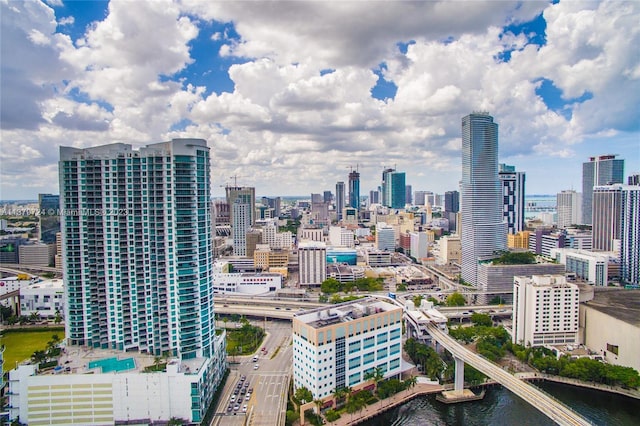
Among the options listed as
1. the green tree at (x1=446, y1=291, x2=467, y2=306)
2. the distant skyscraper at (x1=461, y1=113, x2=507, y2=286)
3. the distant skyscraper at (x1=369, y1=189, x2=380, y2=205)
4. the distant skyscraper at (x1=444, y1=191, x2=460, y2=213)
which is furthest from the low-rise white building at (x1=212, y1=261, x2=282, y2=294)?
the distant skyscraper at (x1=369, y1=189, x2=380, y2=205)

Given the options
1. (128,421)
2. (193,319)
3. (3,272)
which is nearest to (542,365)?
(193,319)

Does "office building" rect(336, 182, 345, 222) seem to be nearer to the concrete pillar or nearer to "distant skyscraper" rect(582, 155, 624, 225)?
"distant skyscraper" rect(582, 155, 624, 225)

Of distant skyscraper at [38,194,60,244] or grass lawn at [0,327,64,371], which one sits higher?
distant skyscraper at [38,194,60,244]

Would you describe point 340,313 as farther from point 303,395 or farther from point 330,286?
point 330,286

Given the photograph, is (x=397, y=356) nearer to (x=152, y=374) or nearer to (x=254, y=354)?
(x=254, y=354)

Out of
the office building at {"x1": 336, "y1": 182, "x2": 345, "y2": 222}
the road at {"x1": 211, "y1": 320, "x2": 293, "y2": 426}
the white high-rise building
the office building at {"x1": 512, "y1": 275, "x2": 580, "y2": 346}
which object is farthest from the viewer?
the office building at {"x1": 336, "y1": 182, "x2": 345, "y2": 222}

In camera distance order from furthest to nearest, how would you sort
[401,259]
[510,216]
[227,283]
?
1. [510,216]
2. [401,259]
3. [227,283]

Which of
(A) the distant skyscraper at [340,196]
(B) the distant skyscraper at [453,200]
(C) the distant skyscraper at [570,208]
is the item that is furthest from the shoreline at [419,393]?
(A) the distant skyscraper at [340,196]
